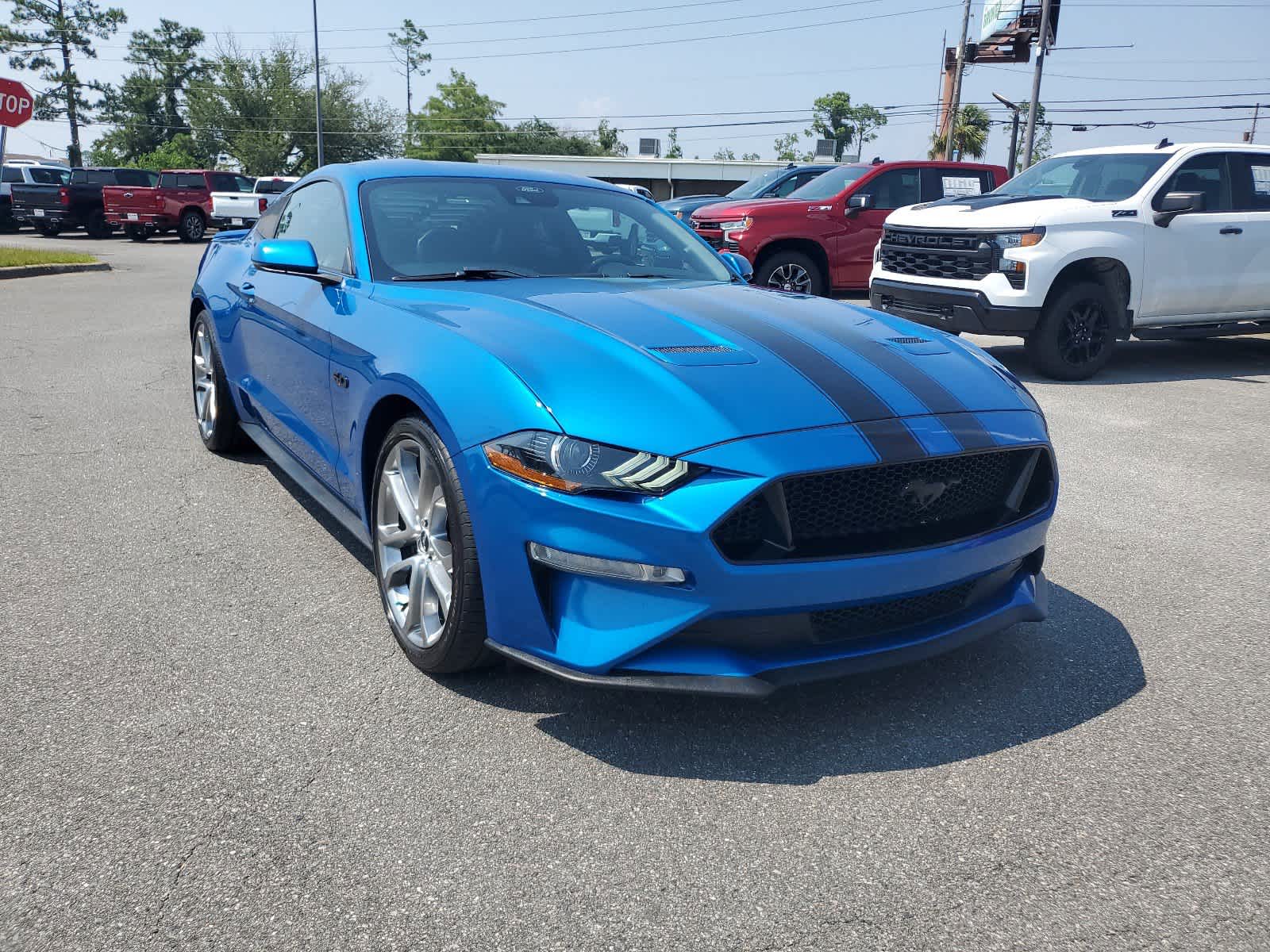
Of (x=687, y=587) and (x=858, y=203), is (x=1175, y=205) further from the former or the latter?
(x=687, y=587)

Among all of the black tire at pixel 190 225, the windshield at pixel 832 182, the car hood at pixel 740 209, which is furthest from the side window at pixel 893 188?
the black tire at pixel 190 225

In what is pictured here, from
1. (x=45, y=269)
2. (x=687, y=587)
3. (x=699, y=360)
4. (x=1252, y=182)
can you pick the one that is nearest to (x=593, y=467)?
(x=687, y=587)

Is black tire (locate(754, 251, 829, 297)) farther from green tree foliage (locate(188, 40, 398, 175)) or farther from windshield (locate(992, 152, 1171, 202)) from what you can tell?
green tree foliage (locate(188, 40, 398, 175))

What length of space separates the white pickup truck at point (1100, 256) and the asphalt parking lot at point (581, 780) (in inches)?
174

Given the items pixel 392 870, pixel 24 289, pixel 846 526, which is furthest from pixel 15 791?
pixel 24 289

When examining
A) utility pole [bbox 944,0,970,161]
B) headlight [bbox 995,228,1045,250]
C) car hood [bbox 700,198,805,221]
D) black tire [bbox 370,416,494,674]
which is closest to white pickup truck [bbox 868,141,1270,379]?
headlight [bbox 995,228,1045,250]

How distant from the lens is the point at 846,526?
2.57 m

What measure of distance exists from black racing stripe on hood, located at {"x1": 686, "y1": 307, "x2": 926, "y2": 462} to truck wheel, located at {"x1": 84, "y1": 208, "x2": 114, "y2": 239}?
28398 millimetres

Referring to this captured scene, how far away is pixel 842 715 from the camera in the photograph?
2.82m

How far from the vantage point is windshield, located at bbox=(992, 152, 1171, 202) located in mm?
8672

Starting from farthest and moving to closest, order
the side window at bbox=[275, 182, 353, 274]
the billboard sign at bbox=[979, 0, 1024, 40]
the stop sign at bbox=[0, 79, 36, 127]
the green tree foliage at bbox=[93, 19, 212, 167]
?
the green tree foliage at bbox=[93, 19, 212, 167] → the billboard sign at bbox=[979, 0, 1024, 40] → the stop sign at bbox=[0, 79, 36, 127] → the side window at bbox=[275, 182, 353, 274]

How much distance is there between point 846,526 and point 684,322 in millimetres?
912

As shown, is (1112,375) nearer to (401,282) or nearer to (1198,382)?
(1198,382)

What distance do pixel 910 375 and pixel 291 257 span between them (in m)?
2.23
